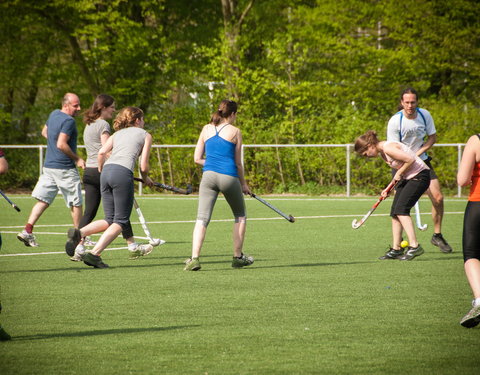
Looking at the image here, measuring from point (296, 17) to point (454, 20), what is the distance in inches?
226

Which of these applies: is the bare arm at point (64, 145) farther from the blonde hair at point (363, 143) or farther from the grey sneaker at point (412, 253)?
the grey sneaker at point (412, 253)

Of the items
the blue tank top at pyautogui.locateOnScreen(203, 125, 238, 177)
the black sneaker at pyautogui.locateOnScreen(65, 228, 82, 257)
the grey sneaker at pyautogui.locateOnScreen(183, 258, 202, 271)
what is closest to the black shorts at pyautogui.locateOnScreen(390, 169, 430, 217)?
the blue tank top at pyautogui.locateOnScreen(203, 125, 238, 177)

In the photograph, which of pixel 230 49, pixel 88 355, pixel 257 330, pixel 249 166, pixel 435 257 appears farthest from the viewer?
pixel 230 49

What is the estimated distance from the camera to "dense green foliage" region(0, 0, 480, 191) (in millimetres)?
27328

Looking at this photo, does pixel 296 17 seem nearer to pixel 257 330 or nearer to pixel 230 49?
pixel 230 49

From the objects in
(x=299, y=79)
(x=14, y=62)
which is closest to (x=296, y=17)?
(x=299, y=79)

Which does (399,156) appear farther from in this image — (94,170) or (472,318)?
(472,318)

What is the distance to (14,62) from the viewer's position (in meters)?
32.4

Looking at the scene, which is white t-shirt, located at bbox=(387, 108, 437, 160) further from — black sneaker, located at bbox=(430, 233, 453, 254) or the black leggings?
the black leggings

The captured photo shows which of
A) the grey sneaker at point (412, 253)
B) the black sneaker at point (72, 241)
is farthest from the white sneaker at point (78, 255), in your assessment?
the grey sneaker at point (412, 253)

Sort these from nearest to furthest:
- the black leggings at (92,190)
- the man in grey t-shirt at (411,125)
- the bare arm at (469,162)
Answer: the bare arm at (469,162) < the man in grey t-shirt at (411,125) < the black leggings at (92,190)

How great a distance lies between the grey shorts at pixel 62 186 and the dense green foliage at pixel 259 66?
47.0ft

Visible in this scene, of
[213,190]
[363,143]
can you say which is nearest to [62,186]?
[213,190]

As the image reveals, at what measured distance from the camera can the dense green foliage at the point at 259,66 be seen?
27.3 meters
